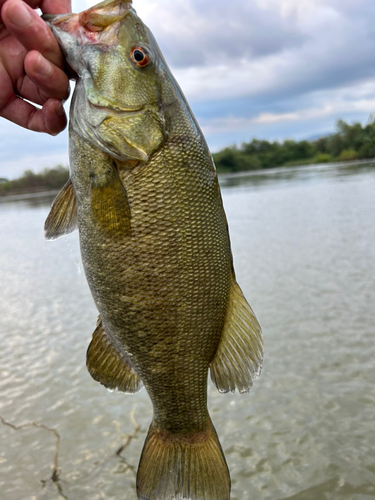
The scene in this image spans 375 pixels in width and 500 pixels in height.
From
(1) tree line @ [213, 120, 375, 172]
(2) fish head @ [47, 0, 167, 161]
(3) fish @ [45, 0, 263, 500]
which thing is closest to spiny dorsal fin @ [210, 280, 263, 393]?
(3) fish @ [45, 0, 263, 500]

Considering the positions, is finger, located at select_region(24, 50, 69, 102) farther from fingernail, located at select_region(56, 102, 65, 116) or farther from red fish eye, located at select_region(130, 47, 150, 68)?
red fish eye, located at select_region(130, 47, 150, 68)

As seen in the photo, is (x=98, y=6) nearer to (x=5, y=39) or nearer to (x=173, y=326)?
(x=5, y=39)

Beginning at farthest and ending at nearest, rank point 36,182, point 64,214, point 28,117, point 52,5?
point 36,182 < point 28,117 < point 52,5 < point 64,214

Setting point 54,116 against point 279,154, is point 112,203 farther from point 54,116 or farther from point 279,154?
point 279,154

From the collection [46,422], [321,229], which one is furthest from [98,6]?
[321,229]

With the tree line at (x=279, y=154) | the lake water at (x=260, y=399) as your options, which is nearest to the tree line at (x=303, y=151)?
the tree line at (x=279, y=154)

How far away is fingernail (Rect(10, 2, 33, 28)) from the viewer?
1729mm

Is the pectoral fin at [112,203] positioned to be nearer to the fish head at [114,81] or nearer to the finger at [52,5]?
the fish head at [114,81]

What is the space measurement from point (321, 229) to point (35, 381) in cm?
1131

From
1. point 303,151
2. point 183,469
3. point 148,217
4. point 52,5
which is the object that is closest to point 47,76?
point 52,5

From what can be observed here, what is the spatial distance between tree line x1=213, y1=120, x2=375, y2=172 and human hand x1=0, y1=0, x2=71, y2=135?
246 feet

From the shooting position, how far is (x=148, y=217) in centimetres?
184

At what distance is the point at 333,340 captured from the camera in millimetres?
6582

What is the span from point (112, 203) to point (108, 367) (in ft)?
2.92
